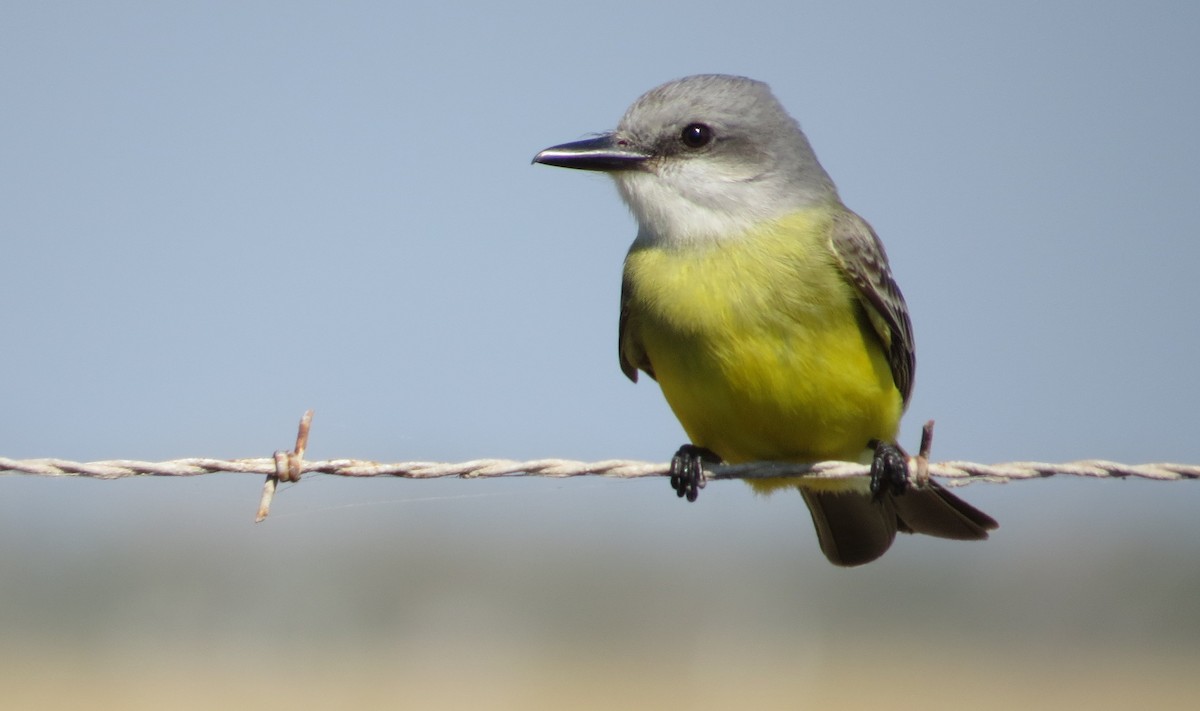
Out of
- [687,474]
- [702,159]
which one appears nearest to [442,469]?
[687,474]

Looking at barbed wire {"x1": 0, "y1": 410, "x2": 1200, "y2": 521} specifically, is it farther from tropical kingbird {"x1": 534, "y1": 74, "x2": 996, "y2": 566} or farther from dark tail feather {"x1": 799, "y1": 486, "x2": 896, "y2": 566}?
dark tail feather {"x1": 799, "y1": 486, "x2": 896, "y2": 566}

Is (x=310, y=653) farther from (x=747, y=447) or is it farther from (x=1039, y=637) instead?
A: (x=747, y=447)

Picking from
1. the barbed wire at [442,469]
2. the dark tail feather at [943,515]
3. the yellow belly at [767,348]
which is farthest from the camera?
the dark tail feather at [943,515]

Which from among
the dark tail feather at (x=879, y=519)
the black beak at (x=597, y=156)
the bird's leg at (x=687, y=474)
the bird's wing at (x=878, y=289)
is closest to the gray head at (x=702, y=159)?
the black beak at (x=597, y=156)

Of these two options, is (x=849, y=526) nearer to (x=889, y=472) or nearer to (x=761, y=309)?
(x=889, y=472)

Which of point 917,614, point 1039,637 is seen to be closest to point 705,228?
point 1039,637

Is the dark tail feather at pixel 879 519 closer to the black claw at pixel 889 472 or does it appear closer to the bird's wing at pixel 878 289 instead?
the black claw at pixel 889 472

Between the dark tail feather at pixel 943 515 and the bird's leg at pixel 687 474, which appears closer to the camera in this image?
the bird's leg at pixel 687 474
